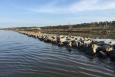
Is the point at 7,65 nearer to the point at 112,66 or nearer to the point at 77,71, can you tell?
the point at 77,71

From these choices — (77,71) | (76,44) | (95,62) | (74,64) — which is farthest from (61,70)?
(76,44)

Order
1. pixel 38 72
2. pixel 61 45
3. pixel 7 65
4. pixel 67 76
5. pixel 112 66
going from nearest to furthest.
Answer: pixel 67 76 < pixel 38 72 < pixel 112 66 < pixel 7 65 < pixel 61 45

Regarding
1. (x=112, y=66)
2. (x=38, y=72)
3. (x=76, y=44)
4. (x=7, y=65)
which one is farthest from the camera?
(x=76, y=44)

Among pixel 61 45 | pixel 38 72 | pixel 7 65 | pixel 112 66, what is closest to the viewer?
pixel 38 72

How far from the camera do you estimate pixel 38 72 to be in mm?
17516

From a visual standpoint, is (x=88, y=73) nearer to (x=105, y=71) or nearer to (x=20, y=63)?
(x=105, y=71)

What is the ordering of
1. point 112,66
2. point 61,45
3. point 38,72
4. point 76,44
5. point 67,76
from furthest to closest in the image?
point 61,45
point 76,44
point 112,66
point 38,72
point 67,76

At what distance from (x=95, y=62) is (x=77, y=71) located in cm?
371

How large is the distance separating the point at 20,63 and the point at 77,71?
5.87m

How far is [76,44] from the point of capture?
3231 cm

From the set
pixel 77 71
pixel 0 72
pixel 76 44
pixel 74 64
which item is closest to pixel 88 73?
Result: pixel 77 71

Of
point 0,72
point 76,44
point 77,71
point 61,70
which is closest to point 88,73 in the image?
point 77,71

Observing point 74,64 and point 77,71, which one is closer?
point 77,71

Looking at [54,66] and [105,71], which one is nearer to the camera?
[105,71]
